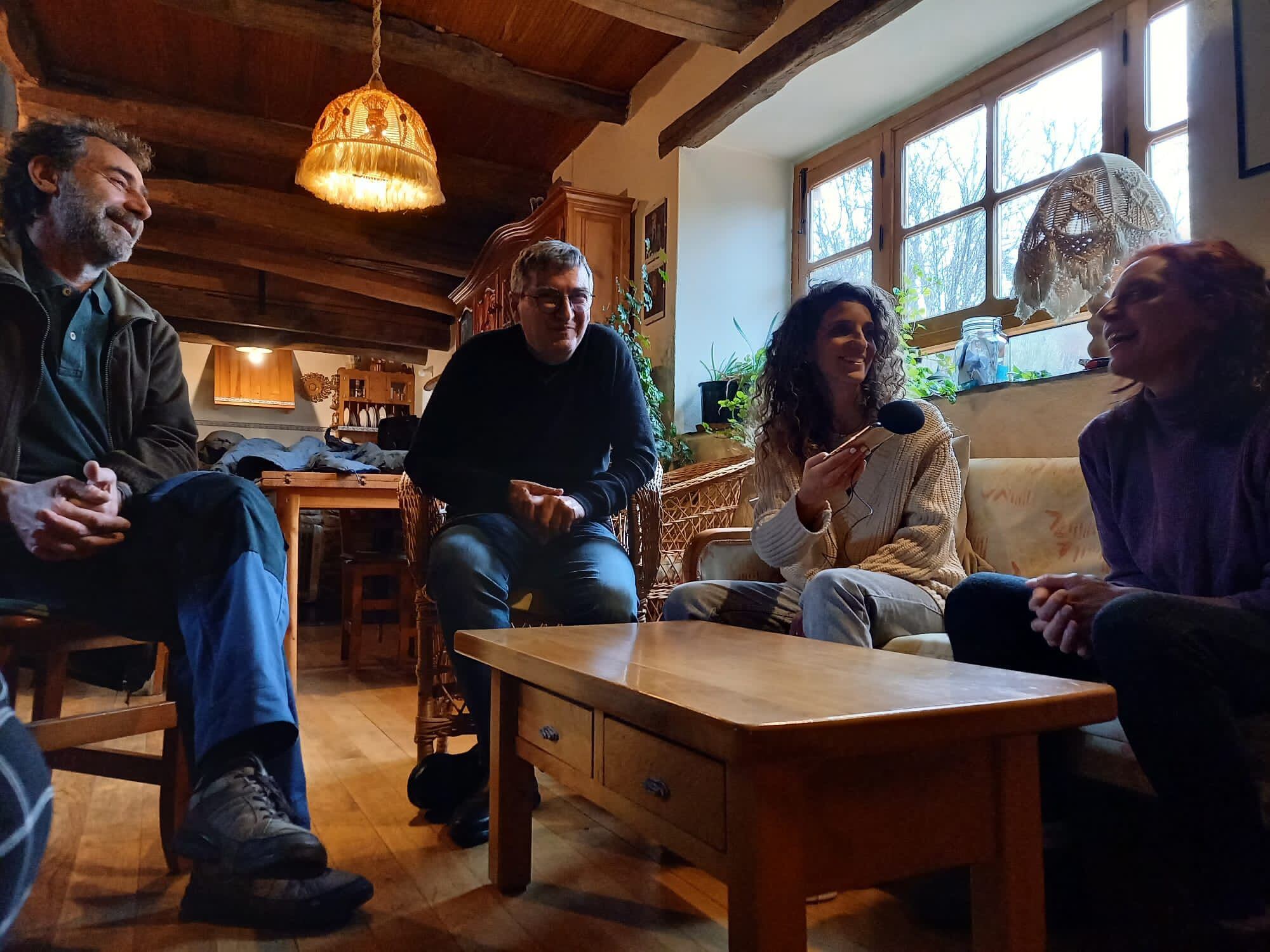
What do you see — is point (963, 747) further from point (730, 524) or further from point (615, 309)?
point (615, 309)

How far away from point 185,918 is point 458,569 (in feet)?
2.33

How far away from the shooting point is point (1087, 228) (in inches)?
76.1

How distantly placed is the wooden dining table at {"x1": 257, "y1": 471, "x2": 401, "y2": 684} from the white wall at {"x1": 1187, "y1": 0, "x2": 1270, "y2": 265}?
2.16 metres

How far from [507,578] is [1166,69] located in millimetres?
2229

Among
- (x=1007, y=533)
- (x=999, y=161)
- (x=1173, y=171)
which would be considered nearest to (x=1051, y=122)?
(x=999, y=161)

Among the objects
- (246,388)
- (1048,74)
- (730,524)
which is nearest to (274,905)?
(730,524)

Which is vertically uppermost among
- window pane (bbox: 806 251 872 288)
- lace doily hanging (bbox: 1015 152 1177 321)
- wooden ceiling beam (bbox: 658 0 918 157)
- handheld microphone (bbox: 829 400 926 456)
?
wooden ceiling beam (bbox: 658 0 918 157)

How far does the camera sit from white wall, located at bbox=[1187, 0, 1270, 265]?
160 centimetres

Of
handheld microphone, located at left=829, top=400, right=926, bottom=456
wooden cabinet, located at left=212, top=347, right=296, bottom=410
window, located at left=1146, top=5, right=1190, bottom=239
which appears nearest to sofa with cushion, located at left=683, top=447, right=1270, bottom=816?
handheld microphone, located at left=829, top=400, right=926, bottom=456

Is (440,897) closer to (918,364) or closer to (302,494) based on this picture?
(302,494)

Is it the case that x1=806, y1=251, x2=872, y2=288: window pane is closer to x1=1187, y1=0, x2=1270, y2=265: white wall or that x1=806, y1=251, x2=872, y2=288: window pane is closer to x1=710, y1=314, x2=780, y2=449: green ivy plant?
x1=710, y1=314, x2=780, y2=449: green ivy plant

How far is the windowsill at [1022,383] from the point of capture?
6.48 feet

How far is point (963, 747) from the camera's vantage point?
2.83 ft

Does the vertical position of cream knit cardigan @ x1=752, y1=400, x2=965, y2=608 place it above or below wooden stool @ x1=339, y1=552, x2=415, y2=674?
above
